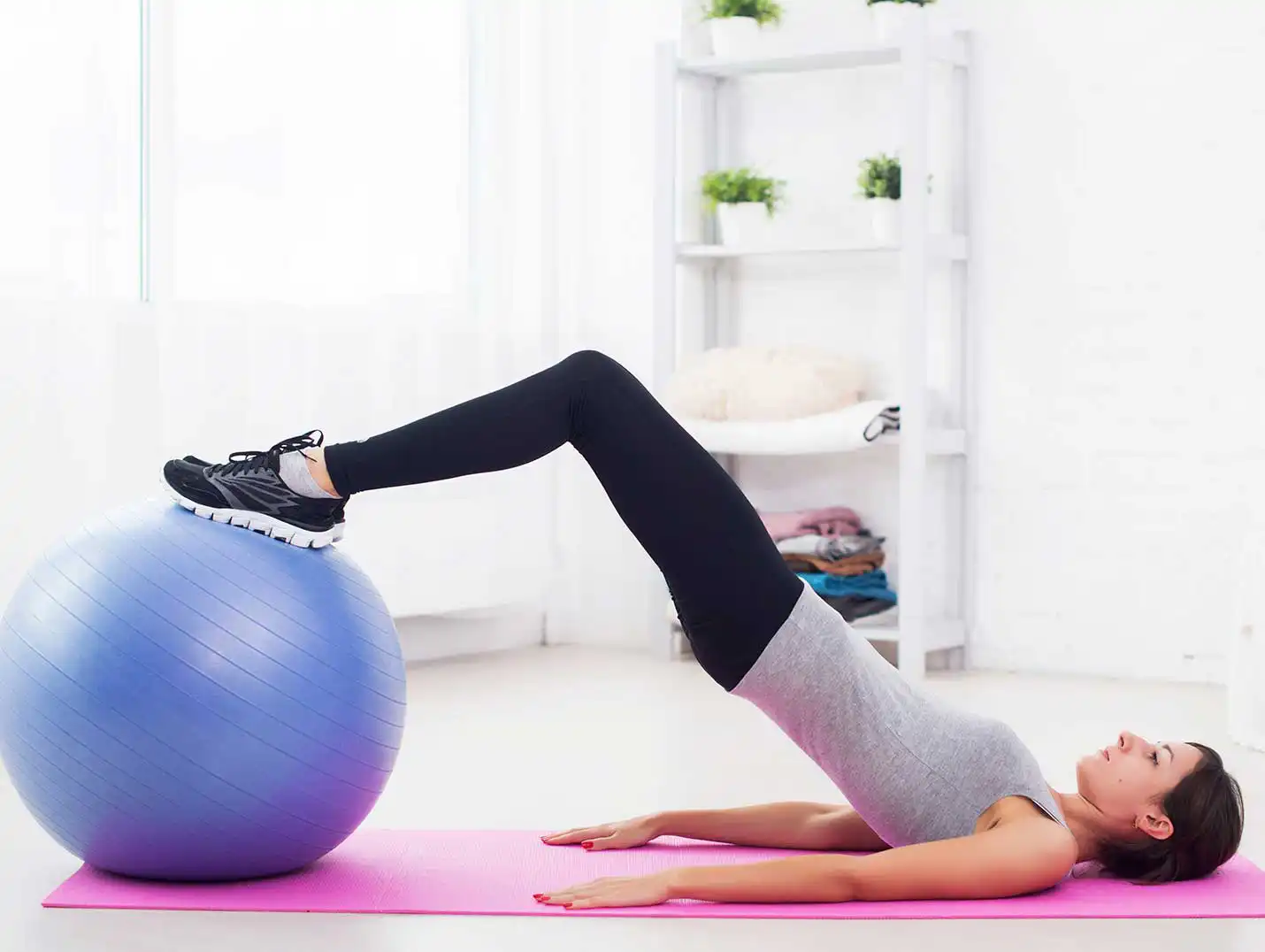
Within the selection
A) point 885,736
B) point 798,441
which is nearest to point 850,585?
point 798,441

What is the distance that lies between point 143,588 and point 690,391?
2676 mm

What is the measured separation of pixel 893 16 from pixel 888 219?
1.88 ft

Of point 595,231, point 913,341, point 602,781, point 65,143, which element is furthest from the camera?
point 595,231

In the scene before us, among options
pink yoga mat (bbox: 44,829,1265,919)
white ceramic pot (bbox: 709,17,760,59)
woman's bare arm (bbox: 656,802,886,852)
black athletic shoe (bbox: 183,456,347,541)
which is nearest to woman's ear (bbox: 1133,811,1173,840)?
pink yoga mat (bbox: 44,829,1265,919)

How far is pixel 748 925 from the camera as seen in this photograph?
2129 millimetres

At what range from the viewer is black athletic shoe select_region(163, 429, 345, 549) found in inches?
87.3

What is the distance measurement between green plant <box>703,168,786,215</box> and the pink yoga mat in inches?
104

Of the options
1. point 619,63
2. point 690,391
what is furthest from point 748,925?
point 619,63

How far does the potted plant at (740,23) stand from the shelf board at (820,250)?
579 millimetres

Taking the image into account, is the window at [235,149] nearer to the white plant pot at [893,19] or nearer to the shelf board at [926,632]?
the white plant pot at [893,19]

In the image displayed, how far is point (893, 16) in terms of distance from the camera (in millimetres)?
4523

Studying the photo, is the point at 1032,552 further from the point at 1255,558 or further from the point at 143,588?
the point at 143,588

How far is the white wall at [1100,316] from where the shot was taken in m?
4.40

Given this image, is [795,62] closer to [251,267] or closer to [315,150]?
[315,150]
